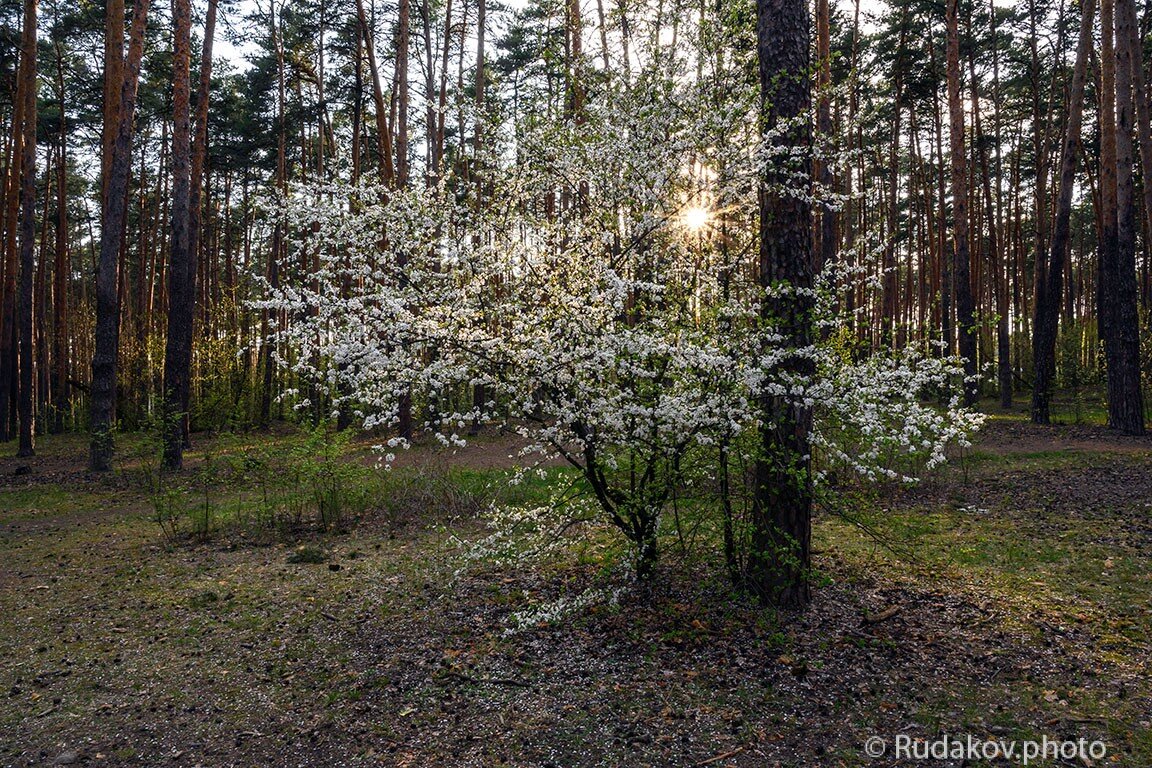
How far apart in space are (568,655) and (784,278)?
3295 millimetres

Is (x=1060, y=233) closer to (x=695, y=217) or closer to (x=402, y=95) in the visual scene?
(x=695, y=217)

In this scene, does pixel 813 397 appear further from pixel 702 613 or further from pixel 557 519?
pixel 557 519

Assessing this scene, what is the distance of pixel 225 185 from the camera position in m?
29.9

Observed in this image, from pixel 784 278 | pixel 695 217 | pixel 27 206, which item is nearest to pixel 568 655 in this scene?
pixel 784 278

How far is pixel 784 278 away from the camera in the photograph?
489cm

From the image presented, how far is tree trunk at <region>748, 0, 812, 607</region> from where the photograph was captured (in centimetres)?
480

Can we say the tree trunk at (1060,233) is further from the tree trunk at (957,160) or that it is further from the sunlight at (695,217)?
the sunlight at (695,217)

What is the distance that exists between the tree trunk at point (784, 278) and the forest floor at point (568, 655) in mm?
374

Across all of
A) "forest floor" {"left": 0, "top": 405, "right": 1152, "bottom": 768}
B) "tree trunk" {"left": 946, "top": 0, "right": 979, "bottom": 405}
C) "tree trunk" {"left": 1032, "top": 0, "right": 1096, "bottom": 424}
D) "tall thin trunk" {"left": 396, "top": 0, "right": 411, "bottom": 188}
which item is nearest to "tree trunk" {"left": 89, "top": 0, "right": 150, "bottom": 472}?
"tall thin trunk" {"left": 396, "top": 0, "right": 411, "bottom": 188}

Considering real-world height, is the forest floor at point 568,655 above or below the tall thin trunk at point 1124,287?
below

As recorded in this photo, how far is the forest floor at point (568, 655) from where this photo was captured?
147 inches

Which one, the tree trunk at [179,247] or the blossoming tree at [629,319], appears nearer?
the blossoming tree at [629,319]

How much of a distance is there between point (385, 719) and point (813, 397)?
11.6 feet

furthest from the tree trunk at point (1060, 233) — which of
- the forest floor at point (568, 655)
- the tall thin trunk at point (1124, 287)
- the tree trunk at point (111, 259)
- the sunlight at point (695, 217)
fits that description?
the tree trunk at point (111, 259)
